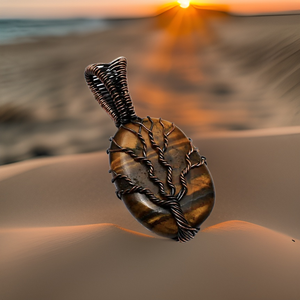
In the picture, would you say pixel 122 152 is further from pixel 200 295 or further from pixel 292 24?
pixel 292 24

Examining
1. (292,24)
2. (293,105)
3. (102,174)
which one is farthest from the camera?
(292,24)

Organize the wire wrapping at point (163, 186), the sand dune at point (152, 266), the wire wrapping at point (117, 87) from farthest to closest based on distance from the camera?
the wire wrapping at point (117, 87), the wire wrapping at point (163, 186), the sand dune at point (152, 266)

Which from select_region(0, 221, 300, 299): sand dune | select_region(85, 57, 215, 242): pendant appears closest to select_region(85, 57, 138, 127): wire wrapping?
select_region(85, 57, 215, 242): pendant

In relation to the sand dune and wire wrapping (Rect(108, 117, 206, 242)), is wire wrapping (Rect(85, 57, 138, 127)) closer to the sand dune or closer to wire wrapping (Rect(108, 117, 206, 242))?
wire wrapping (Rect(108, 117, 206, 242))

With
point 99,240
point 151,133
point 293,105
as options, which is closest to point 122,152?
point 151,133

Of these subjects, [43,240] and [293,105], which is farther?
[293,105]

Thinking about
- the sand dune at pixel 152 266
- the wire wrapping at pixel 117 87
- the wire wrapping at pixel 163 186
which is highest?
the wire wrapping at pixel 117 87

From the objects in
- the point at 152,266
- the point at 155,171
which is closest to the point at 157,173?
the point at 155,171

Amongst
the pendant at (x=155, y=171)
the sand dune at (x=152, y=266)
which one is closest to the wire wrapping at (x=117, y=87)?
the pendant at (x=155, y=171)

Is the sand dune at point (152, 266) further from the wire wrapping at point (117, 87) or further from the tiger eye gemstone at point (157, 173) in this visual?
the wire wrapping at point (117, 87)
